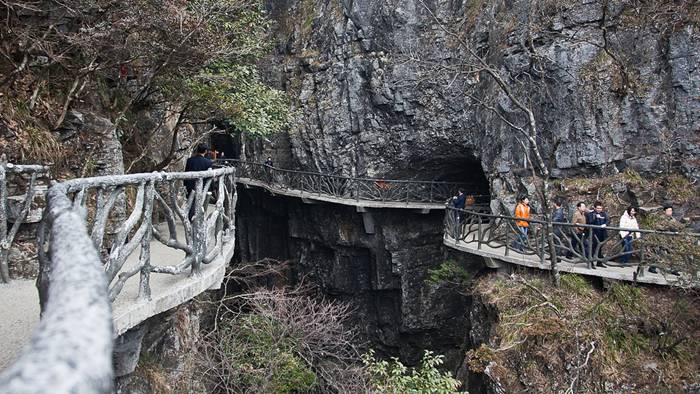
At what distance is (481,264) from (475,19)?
8.83m

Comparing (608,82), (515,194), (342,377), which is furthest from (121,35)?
(608,82)

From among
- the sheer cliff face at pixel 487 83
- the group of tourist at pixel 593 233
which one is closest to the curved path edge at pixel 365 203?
the sheer cliff face at pixel 487 83

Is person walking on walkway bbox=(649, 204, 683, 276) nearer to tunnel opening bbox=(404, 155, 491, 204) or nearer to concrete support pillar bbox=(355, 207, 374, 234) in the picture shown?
tunnel opening bbox=(404, 155, 491, 204)

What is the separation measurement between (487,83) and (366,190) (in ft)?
20.2

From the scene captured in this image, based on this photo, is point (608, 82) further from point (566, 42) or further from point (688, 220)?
point (688, 220)

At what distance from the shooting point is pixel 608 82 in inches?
515

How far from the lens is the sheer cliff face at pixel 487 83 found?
12508 millimetres

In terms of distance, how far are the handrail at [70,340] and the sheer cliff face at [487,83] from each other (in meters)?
10.5

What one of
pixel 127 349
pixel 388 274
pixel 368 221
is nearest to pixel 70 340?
pixel 127 349

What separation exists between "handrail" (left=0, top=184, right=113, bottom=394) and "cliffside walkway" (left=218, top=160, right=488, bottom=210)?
1702 centimetres

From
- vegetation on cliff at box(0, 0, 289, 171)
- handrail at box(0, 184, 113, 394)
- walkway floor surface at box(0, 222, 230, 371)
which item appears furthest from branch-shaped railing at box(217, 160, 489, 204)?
handrail at box(0, 184, 113, 394)

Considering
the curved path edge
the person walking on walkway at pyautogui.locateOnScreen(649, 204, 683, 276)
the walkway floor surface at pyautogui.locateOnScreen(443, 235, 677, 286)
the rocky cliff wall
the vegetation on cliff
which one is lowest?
the rocky cliff wall

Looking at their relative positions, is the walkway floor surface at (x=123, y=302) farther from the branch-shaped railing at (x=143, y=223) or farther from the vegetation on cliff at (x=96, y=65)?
the vegetation on cliff at (x=96, y=65)

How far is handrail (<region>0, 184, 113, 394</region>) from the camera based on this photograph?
69 cm
